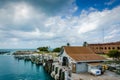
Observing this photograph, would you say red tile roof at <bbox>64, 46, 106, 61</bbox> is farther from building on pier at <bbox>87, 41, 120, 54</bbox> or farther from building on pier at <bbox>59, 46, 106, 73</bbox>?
building on pier at <bbox>87, 41, 120, 54</bbox>

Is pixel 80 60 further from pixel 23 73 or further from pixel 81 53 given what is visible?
pixel 23 73

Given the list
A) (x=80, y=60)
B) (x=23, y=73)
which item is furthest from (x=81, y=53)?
(x=23, y=73)

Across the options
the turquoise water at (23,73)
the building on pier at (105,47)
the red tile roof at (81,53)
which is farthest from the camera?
the building on pier at (105,47)

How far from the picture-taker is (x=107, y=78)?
90.8 feet

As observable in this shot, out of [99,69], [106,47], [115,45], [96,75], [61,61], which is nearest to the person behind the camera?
[96,75]

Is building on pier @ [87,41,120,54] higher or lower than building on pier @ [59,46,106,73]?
higher

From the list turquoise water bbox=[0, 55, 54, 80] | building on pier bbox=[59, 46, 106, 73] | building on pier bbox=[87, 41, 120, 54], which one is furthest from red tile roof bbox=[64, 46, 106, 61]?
building on pier bbox=[87, 41, 120, 54]

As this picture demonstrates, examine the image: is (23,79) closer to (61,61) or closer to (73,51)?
(61,61)

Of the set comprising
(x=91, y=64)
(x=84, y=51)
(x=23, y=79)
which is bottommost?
(x=23, y=79)

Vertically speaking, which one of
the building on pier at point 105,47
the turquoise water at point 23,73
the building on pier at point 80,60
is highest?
the building on pier at point 105,47

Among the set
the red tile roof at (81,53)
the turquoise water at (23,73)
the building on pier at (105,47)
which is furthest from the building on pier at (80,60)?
the building on pier at (105,47)

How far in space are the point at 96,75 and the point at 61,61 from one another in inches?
589

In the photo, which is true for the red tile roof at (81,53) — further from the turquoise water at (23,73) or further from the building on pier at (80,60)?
the turquoise water at (23,73)

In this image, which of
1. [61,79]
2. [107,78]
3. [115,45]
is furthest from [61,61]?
[115,45]
